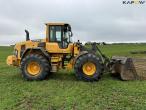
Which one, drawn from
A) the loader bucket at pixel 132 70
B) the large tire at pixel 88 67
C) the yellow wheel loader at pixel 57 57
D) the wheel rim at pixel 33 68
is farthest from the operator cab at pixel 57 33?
the loader bucket at pixel 132 70

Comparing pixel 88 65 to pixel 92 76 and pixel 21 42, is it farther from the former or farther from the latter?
pixel 21 42

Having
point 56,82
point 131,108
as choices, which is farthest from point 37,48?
point 131,108

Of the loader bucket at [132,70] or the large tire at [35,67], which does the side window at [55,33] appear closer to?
the large tire at [35,67]

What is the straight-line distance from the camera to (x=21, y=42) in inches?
708

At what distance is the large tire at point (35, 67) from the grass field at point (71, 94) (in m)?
0.38

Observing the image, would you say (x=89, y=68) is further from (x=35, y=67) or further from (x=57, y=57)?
(x=35, y=67)

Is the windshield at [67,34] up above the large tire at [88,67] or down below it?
above

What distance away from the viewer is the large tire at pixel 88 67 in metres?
16.4

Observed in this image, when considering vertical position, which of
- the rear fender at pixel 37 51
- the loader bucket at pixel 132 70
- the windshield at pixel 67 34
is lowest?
the loader bucket at pixel 132 70

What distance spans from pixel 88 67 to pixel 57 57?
5.62 ft

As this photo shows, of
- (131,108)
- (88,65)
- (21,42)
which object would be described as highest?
(21,42)

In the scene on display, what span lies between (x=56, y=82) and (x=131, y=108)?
6360mm

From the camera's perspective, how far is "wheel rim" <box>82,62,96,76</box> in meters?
16.5

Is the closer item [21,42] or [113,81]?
[113,81]
